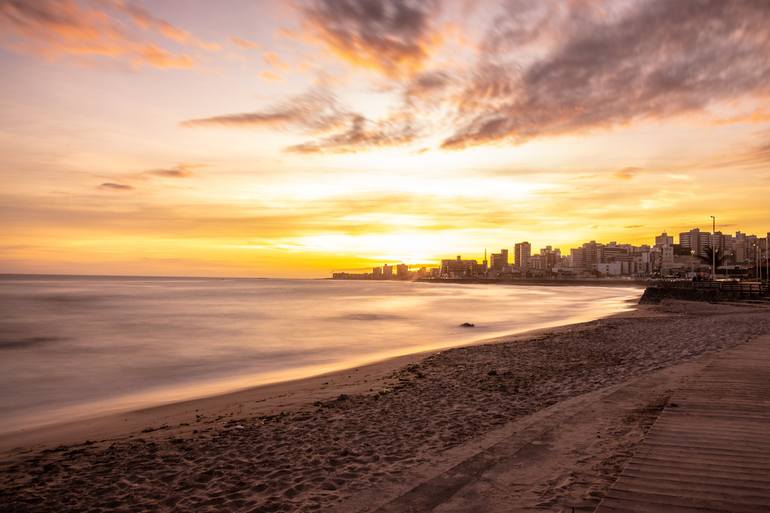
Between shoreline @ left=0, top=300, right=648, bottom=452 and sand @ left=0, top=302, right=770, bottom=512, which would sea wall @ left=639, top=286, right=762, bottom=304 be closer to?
sand @ left=0, top=302, right=770, bottom=512

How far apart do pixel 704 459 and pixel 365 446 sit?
4.76m

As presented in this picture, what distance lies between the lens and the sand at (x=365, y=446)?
20.5 ft

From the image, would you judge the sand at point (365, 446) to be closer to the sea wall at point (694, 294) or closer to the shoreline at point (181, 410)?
the shoreline at point (181, 410)

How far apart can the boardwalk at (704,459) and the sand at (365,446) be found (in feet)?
1.94

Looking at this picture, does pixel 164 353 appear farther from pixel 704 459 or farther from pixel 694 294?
pixel 694 294

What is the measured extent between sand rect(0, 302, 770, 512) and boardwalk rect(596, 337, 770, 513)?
590 millimetres

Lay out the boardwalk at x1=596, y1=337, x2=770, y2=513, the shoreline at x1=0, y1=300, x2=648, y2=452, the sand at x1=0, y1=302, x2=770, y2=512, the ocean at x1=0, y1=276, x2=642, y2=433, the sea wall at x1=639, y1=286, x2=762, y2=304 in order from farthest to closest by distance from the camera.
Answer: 1. the sea wall at x1=639, y1=286, x2=762, y2=304
2. the ocean at x1=0, y1=276, x2=642, y2=433
3. the shoreline at x1=0, y1=300, x2=648, y2=452
4. the sand at x1=0, y1=302, x2=770, y2=512
5. the boardwalk at x1=596, y1=337, x2=770, y2=513

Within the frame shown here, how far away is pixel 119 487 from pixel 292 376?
11.7 meters

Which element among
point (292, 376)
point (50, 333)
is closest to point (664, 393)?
point (292, 376)

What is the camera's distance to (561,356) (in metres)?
16.9

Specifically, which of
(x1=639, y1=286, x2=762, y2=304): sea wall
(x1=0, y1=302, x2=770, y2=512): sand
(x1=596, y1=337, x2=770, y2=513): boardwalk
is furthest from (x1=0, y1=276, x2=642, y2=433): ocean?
(x1=639, y1=286, x2=762, y2=304): sea wall

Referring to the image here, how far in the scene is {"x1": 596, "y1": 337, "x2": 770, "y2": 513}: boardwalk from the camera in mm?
4652

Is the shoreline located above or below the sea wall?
below

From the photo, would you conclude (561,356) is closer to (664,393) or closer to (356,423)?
(664,393)
